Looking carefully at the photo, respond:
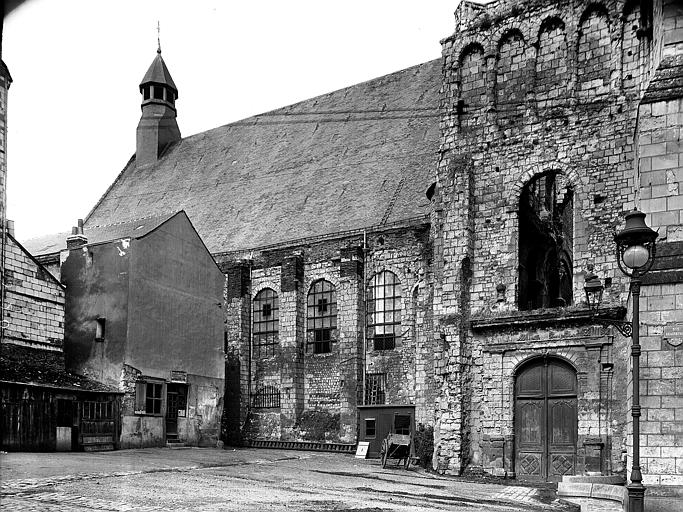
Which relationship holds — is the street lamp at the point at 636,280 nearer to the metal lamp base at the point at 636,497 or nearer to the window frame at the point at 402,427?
the metal lamp base at the point at 636,497

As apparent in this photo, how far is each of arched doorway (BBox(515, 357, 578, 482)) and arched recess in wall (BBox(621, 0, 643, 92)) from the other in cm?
685

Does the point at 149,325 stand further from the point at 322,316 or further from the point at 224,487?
the point at 224,487

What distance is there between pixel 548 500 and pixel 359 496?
403 cm

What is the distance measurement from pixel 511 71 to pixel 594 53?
2160mm

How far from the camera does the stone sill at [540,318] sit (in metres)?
17.9

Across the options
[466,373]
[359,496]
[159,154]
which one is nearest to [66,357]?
[466,373]

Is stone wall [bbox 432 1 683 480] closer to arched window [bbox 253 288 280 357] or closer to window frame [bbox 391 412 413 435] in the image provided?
window frame [bbox 391 412 413 435]

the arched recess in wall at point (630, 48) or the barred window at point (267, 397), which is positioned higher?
the arched recess in wall at point (630, 48)

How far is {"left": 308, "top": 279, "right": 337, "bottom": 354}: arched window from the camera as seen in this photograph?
29328mm

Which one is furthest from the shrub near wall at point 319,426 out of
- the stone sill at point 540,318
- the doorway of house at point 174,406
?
the stone sill at point 540,318

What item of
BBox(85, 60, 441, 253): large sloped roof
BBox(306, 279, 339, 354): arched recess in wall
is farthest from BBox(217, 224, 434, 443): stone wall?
BBox(85, 60, 441, 253): large sloped roof

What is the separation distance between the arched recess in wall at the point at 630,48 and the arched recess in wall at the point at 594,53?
0.39 m

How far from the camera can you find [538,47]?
2017cm

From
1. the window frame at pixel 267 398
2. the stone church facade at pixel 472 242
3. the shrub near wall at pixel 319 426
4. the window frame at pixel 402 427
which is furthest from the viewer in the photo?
the window frame at pixel 267 398
